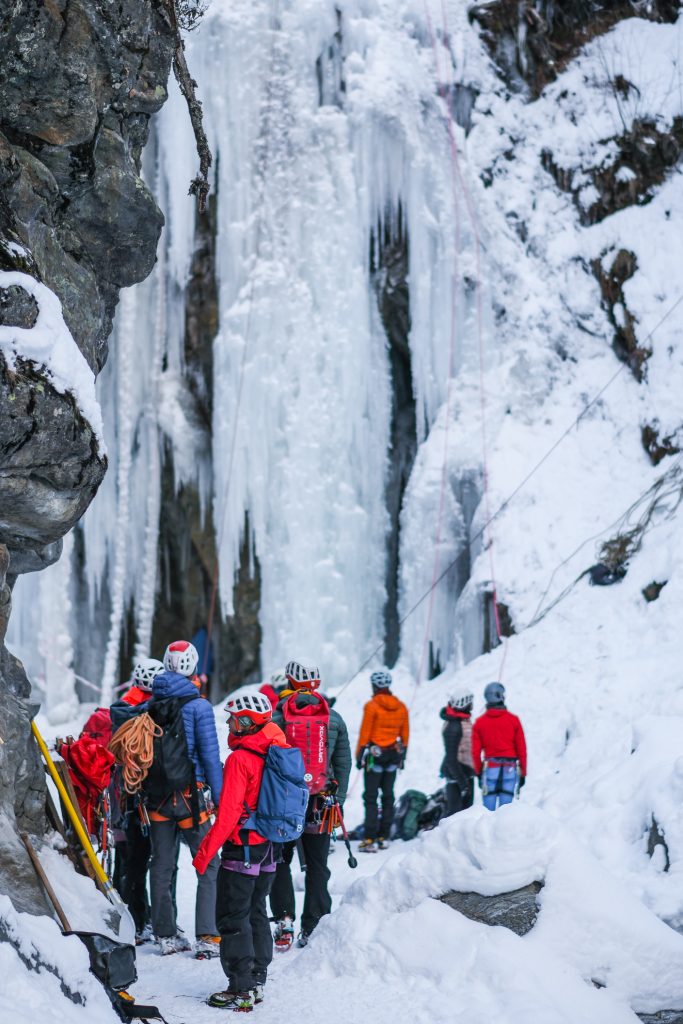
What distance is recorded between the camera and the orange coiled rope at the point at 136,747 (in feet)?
18.4

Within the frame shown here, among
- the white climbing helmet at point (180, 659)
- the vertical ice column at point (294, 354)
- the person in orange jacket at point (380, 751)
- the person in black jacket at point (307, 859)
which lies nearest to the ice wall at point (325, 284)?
the vertical ice column at point (294, 354)

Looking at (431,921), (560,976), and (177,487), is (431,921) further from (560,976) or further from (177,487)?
(177,487)

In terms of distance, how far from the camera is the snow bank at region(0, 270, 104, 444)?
5.31 metres

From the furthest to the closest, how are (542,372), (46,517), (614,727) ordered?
(542,372) → (614,727) → (46,517)

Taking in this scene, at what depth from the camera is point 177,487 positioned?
15859 millimetres

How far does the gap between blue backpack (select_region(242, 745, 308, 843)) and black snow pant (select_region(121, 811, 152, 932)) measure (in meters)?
1.52

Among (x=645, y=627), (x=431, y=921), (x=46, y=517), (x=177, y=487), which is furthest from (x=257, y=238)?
(x=431, y=921)

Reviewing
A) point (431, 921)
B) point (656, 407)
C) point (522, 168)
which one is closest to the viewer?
point (431, 921)

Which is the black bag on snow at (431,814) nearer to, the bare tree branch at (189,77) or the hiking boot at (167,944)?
the hiking boot at (167,944)

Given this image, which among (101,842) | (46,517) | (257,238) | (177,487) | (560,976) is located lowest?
(560,976)

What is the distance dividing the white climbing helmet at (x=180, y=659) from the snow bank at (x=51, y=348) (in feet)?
4.03

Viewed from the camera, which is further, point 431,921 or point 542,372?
point 542,372

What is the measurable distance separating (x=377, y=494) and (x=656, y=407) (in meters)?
3.70

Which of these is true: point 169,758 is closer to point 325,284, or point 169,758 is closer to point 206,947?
point 206,947
